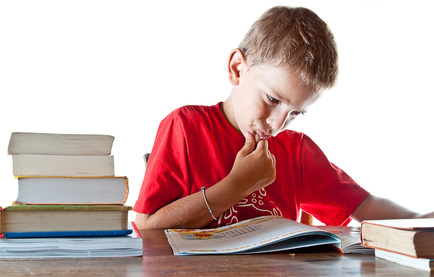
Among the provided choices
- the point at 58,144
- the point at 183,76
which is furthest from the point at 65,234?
the point at 183,76

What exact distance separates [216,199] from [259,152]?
16cm

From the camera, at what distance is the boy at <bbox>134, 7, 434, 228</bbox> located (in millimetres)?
1082

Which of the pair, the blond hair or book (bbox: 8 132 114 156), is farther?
the blond hair

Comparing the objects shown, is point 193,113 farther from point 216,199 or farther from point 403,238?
point 403,238

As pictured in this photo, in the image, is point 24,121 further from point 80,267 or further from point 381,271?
point 381,271

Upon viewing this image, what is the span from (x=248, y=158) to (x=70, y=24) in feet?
6.02

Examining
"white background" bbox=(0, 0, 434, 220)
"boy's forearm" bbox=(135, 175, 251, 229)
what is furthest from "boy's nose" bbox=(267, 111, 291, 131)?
"white background" bbox=(0, 0, 434, 220)

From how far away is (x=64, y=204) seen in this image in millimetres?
664

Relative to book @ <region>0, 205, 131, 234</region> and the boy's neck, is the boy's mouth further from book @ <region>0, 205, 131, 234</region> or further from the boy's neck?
book @ <region>0, 205, 131, 234</region>

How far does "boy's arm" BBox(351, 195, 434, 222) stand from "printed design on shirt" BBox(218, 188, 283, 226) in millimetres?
233

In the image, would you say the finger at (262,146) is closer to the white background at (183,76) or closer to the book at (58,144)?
the book at (58,144)

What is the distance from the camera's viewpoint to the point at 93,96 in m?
2.62

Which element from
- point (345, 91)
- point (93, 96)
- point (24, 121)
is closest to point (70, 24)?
point (93, 96)

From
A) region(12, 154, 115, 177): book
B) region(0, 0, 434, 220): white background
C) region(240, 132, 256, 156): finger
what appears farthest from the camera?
region(0, 0, 434, 220): white background
